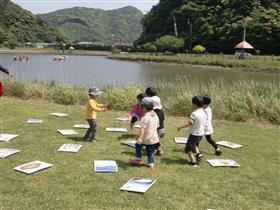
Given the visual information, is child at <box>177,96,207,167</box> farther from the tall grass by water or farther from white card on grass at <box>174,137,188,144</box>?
the tall grass by water

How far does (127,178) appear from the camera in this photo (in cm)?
568

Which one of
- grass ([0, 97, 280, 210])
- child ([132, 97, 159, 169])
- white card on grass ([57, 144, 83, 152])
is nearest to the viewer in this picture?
grass ([0, 97, 280, 210])

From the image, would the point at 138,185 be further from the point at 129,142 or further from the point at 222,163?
the point at 129,142

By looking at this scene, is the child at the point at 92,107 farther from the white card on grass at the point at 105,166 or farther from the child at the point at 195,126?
the child at the point at 195,126

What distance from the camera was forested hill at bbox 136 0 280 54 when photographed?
204 feet

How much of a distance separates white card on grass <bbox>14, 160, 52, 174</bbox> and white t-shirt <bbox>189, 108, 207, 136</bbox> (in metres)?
2.29

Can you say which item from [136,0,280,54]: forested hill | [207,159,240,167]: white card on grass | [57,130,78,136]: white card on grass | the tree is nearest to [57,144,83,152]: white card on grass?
[57,130,78,136]: white card on grass

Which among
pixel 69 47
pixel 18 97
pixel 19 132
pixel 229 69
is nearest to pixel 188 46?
pixel 229 69

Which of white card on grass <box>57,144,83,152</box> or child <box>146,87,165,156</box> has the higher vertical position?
child <box>146,87,165,156</box>

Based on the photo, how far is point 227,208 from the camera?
4.78m

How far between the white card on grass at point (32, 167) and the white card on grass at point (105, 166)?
71 centimetres

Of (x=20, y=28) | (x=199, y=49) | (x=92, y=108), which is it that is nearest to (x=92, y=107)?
(x=92, y=108)

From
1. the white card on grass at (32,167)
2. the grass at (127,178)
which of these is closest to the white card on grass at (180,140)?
the grass at (127,178)

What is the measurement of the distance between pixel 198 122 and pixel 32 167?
2625 millimetres
